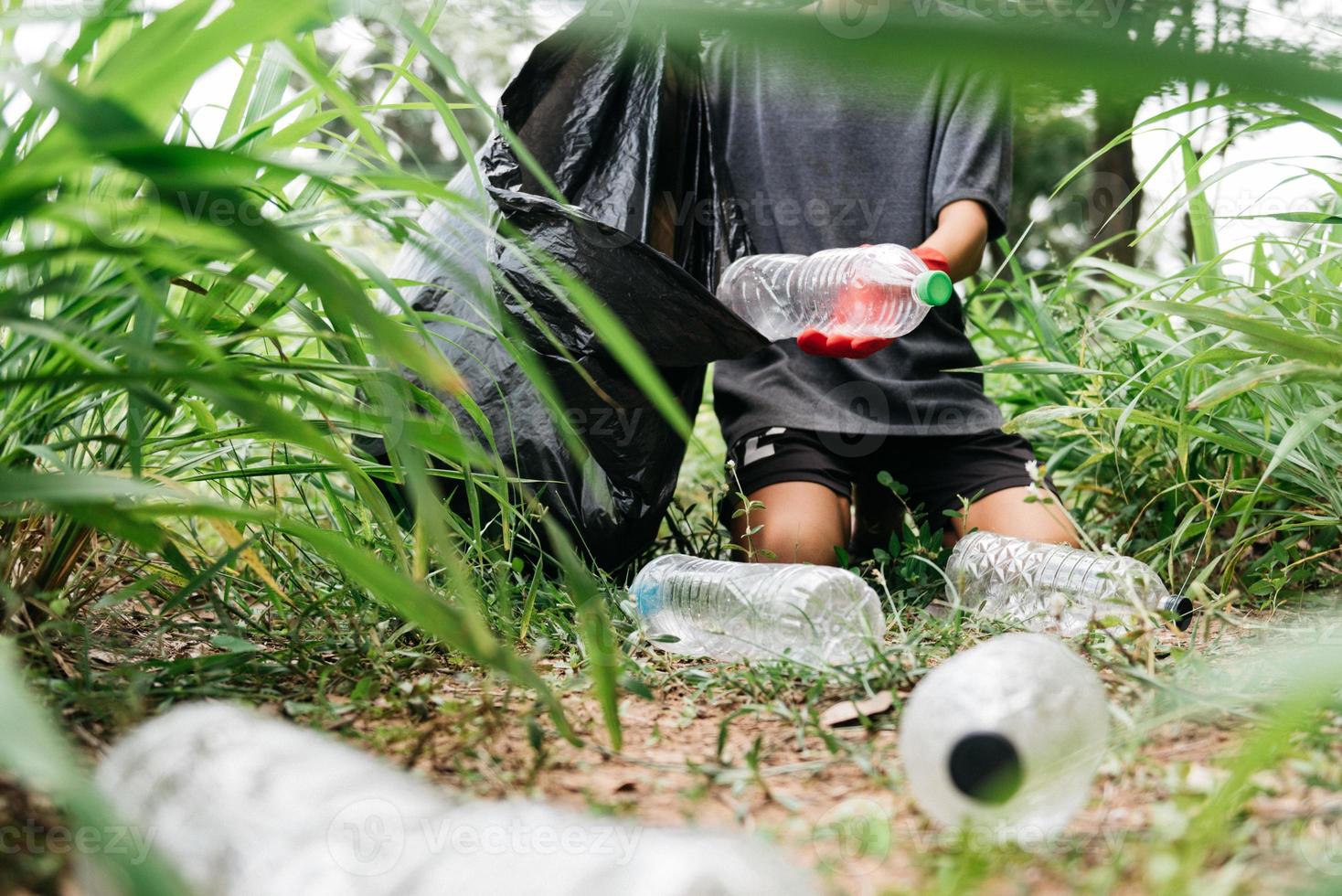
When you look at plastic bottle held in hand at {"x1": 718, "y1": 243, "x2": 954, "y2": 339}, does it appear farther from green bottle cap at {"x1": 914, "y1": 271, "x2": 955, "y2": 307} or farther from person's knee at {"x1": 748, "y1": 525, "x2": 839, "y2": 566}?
person's knee at {"x1": 748, "y1": 525, "x2": 839, "y2": 566}

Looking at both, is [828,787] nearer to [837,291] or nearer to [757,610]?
[757,610]

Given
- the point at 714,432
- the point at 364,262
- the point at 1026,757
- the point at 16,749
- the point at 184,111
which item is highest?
the point at 184,111

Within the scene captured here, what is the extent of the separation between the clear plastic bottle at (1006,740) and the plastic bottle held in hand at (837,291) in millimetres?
853

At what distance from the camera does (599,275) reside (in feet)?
5.17

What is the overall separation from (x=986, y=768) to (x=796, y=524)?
1197 millimetres

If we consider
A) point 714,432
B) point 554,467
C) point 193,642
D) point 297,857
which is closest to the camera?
point 297,857

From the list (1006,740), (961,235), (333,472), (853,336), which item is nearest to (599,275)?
(853,336)

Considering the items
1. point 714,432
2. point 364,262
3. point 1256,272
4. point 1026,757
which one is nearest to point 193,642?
point 364,262

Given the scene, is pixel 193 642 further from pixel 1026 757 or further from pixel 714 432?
pixel 714 432

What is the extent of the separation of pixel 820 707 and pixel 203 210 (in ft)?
2.61

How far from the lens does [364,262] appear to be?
3.10 feet

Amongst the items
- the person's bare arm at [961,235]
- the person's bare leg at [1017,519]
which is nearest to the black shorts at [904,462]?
the person's bare leg at [1017,519]

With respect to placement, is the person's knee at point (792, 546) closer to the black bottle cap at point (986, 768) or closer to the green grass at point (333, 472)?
the green grass at point (333, 472)

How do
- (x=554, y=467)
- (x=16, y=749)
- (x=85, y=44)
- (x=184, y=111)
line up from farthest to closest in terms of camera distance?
(x=554, y=467), (x=184, y=111), (x=85, y=44), (x=16, y=749)
